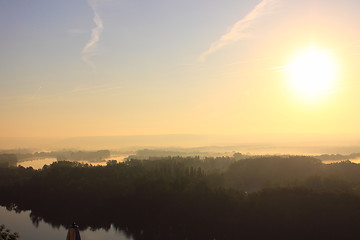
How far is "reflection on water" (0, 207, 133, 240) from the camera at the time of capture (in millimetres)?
75750

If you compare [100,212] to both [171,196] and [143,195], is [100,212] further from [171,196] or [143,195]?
[171,196]

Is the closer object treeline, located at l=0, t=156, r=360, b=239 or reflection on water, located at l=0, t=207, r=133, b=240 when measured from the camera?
treeline, located at l=0, t=156, r=360, b=239

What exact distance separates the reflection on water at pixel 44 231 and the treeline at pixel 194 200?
2.50 m

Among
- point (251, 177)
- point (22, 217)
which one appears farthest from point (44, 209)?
point (251, 177)

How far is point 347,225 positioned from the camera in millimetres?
66562

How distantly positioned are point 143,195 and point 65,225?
70.4 feet

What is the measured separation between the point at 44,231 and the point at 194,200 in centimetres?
3629

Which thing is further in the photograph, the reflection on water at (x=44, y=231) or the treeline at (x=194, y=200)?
the reflection on water at (x=44, y=231)

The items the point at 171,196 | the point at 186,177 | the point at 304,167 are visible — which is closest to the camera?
the point at 171,196

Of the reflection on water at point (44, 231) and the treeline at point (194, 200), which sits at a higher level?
the treeline at point (194, 200)

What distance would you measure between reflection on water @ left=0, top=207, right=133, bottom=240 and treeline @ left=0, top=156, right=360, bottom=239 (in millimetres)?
2497

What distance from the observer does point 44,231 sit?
268ft

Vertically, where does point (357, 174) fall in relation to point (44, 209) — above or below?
above

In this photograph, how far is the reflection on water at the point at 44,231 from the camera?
75750 millimetres
